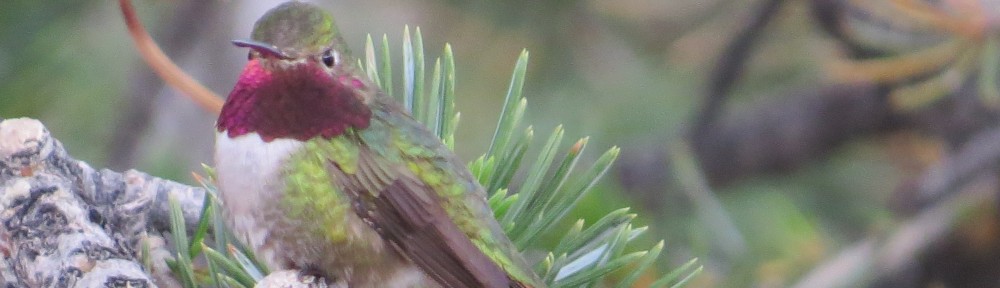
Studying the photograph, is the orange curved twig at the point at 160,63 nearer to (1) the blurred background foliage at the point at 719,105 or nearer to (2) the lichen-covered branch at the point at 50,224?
(2) the lichen-covered branch at the point at 50,224

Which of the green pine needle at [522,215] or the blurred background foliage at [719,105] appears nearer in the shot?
the green pine needle at [522,215]

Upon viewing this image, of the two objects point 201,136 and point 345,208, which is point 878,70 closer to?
point 345,208

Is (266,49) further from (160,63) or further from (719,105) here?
(719,105)

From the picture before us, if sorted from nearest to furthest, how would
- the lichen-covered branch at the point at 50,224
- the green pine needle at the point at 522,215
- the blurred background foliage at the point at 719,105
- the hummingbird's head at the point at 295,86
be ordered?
the lichen-covered branch at the point at 50,224 < the green pine needle at the point at 522,215 < the hummingbird's head at the point at 295,86 < the blurred background foliage at the point at 719,105

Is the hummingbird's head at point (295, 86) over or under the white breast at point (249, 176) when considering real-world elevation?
over

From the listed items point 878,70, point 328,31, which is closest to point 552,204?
point 328,31

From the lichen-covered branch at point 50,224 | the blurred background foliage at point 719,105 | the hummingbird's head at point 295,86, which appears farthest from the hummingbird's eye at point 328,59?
the blurred background foliage at point 719,105
